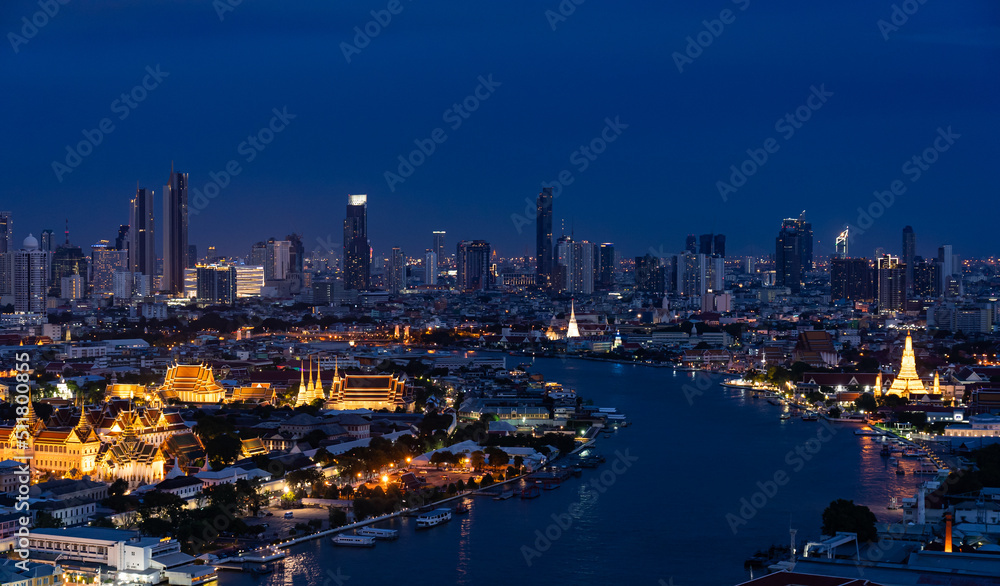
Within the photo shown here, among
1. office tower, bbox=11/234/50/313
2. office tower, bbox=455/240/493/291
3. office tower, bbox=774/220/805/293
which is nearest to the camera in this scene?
office tower, bbox=11/234/50/313

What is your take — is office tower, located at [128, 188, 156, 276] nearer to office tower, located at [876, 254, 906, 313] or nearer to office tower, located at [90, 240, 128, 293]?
office tower, located at [90, 240, 128, 293]

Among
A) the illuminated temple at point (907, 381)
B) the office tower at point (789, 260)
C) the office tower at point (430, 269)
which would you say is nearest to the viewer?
the illuminated temple at point (907, 381)

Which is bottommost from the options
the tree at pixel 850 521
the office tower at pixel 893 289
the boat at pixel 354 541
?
the boat at pixel 354 541

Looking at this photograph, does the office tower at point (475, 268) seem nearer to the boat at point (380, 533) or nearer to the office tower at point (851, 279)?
the office tower at point (851, 279)

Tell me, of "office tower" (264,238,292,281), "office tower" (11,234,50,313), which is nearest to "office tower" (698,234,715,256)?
"office tower" (264,238,292,281)

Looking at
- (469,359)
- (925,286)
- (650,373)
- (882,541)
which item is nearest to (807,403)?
(650,373)

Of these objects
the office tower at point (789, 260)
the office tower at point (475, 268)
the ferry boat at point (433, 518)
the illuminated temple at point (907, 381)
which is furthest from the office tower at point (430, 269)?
the ferry boat at point (433, 518)

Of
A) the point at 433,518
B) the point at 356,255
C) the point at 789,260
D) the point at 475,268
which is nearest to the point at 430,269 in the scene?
the point at 475,268
